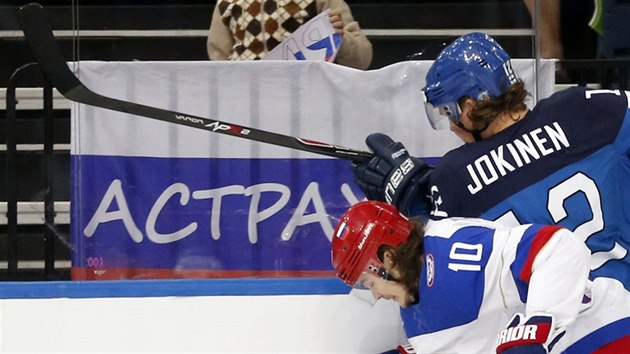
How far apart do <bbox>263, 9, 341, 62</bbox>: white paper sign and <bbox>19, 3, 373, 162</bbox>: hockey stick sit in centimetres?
27

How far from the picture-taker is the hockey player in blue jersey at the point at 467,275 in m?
2.46

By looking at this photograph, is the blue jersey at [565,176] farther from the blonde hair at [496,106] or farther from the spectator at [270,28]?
the spectator at [270,28]

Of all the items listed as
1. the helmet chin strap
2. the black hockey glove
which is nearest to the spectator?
the black hockey glove

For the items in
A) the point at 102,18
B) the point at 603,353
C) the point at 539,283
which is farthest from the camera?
the point at 102,18

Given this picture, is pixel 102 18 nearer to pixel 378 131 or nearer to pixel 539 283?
pixel 378 131

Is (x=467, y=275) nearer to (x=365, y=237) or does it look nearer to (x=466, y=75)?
(x=365, y=237)

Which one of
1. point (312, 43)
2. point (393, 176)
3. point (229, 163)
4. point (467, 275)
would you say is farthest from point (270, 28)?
point (467, 275)

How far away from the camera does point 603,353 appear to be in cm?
266

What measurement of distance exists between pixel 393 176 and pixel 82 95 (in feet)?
2.82

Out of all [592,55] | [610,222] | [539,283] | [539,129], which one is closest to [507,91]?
[539,129]

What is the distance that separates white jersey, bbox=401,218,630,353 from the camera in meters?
2.38

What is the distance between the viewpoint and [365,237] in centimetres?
265

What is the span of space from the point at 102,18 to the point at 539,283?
1449mm

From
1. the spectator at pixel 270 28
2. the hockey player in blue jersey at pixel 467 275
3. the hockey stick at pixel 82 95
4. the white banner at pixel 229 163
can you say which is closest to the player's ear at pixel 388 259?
the hockey player in blue jersey at pixel 467 275
